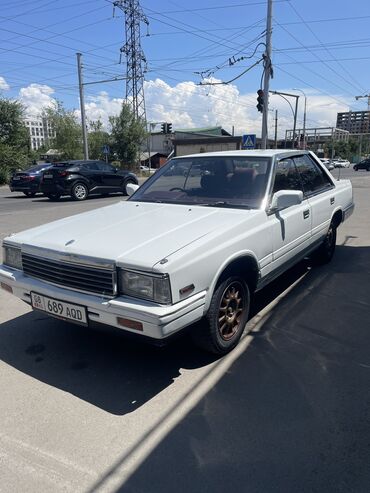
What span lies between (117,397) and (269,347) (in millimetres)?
1435

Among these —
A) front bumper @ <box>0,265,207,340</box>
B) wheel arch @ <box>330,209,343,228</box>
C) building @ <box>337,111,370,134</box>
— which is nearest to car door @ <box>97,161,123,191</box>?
wheel arch @ <box>330,209,343,228</box>

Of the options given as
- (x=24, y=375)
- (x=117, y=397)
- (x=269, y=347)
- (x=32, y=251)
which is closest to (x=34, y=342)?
(x=24, y=375)

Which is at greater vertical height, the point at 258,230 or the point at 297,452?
the point at 258,230

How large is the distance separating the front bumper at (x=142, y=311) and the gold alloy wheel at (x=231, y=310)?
428mm

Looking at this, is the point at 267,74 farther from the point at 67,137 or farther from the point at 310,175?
the point at 67,137

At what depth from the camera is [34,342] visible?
379cm

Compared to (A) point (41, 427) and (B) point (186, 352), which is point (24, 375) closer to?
(A) point (41, 427)

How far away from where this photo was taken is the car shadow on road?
218 centimetres

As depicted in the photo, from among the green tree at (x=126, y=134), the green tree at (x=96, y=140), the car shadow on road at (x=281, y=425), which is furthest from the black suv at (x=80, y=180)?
the green tree at (x=96, y=140)

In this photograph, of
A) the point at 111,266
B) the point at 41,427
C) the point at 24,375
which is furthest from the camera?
the point at 24,375

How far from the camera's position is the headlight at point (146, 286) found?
2688 millimetres

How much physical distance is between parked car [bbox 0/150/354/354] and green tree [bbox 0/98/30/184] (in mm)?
25757

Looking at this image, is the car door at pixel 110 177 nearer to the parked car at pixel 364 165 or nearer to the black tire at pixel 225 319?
the black tire at pixel 225 319

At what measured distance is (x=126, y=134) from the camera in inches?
1533
